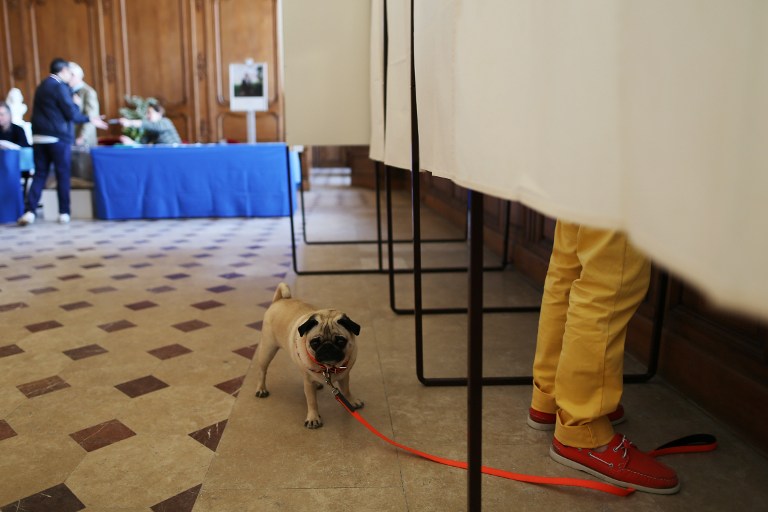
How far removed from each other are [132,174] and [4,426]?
5304mm

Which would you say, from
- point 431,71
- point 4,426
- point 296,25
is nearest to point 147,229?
point 296,25

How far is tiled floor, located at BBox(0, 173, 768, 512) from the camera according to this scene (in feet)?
4.68

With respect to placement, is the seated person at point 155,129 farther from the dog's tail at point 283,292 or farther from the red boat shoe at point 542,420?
the red boat shoe at point 542,420

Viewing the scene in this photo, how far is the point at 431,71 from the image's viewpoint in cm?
137

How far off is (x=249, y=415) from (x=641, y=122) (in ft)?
5.36

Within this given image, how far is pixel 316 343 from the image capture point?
1.70 metres

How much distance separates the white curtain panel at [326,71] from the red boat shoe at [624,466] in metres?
2.16

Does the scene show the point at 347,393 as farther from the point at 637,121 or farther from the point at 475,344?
the point at 637,121

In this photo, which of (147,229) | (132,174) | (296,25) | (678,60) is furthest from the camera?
(132,174)

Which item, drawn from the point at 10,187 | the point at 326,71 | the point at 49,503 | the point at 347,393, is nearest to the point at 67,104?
the point at 10,187

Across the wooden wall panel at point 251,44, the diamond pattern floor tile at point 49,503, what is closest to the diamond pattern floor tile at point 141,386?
the diamond pattern floor tile at point 49,503

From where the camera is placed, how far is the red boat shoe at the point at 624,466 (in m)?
1.42

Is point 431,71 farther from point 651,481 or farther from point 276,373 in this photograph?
point 276,373

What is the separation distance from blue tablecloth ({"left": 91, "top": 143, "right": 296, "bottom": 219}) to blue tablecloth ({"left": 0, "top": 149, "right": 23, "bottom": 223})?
75 centimetres
